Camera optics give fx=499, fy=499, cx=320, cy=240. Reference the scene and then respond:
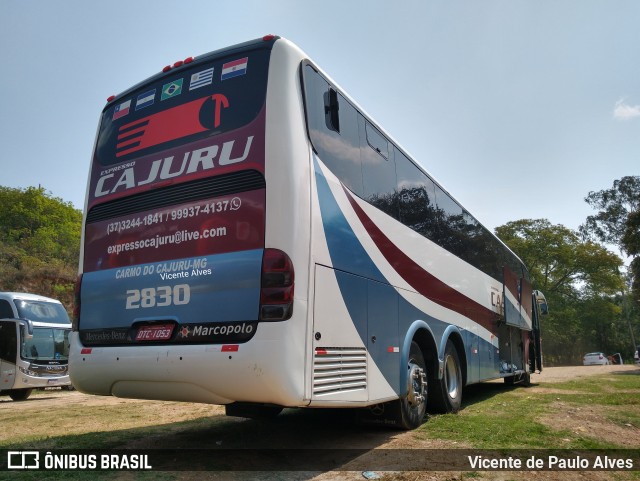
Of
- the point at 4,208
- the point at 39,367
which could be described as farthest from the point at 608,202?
the point at 4,208

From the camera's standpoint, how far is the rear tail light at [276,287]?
4.17 meters

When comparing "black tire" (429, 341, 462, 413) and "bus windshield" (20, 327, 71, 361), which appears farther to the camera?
"bus windshield" (20, 327, 71, 361)

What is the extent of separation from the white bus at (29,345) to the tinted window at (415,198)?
12395 mm

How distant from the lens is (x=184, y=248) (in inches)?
189

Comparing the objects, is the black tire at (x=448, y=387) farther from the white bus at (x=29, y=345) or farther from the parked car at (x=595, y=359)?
the parked car at (x=595, y=359)

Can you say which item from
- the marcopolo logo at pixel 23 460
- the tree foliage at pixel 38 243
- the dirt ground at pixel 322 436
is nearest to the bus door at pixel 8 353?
the dirt ground at pixel 322 436

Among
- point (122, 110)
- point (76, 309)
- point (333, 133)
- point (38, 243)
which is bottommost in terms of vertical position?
point (76, 309)

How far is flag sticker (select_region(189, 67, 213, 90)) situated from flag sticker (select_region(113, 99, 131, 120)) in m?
0.98

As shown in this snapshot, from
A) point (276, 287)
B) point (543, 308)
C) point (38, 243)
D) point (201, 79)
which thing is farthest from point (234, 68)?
point (38, 243)

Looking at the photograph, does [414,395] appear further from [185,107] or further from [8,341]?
[8,341]

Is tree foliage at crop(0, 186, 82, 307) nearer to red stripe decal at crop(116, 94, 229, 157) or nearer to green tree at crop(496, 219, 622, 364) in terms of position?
red stripe decal at crop(116, 94, 229, 157)

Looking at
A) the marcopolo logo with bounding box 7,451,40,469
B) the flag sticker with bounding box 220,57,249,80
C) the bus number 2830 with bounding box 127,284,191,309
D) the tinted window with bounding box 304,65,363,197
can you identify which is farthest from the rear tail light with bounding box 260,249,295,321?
the marcopolo logo with bounding box 7,451,40,469

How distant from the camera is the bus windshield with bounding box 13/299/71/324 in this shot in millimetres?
14867

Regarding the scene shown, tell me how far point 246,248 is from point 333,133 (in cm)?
164
